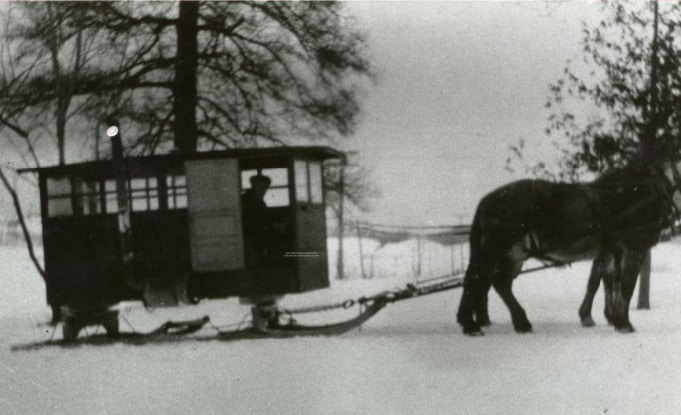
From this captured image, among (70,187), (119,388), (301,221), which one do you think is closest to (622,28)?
(301,221)

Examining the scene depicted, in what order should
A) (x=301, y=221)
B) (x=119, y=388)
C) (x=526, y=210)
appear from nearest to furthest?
(x=301, y=221) < (x=526, y=210) < (x=119, y=388)

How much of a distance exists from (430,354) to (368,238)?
39 centimetres

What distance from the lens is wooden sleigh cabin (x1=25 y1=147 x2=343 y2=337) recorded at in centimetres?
166

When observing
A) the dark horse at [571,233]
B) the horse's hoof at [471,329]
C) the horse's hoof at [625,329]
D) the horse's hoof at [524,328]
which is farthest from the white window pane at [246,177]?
the horse's hoof at [625,329]

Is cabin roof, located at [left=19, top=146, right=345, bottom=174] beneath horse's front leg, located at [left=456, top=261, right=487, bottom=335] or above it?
above

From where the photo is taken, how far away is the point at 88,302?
1.81m

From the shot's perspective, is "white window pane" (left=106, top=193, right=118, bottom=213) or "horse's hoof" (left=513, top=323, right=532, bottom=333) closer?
"white window pane" (left=106, top=193, right=118, bottom=213)

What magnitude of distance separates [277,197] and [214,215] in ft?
0.52

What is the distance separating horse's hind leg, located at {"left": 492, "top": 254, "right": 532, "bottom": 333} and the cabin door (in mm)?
676

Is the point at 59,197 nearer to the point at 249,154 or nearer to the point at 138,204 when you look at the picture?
the point at 138,204

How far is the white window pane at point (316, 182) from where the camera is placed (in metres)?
1.66

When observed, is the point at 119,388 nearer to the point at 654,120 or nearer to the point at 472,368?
the point at 472,368

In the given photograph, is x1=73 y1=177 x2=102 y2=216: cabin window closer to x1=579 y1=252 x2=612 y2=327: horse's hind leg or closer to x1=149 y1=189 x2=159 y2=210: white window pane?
x1=149 y1=189 x2=159 y2=210: white window pane

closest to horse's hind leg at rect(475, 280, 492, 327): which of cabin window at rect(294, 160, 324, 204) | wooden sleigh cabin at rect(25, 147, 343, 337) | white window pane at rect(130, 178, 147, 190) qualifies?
wooden sleigh cabin at rect(25, 147, 343, 337)
